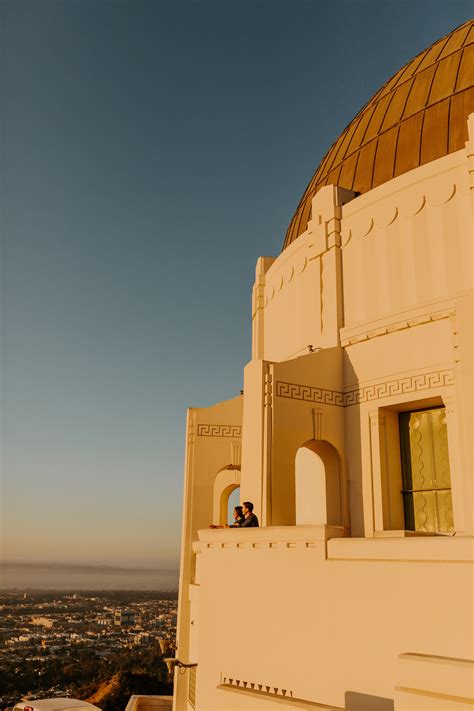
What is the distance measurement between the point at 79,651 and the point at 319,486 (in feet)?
58.4

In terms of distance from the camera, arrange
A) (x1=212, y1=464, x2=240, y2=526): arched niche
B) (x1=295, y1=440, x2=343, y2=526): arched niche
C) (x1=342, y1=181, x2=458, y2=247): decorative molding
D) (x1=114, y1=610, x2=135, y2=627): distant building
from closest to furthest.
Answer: (x1=342, y1=181, x2=458, y2=247): decorative molding
(x1=295, y1=440, x2=343, y2=526): arched niche
(x1=212, y1=464, x2=240, y2=526): arched niche
(x1=114, y1=610, x2=135, y2=627): distant building

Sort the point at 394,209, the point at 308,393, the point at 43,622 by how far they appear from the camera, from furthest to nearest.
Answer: the point at 43,622 < the point at 394,209 < the point at 308,393

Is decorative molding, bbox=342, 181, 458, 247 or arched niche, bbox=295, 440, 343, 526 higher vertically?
decorative molding, bbox=342, 181, 458, 247

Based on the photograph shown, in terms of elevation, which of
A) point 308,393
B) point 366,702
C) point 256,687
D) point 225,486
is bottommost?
point 256,687

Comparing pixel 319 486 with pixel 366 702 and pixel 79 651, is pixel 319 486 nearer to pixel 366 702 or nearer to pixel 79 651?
pixel 366 702

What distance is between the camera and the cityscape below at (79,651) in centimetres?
2083

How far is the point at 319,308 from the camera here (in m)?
12.2

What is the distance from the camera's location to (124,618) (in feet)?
96.0

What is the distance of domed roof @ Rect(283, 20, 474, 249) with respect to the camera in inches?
461

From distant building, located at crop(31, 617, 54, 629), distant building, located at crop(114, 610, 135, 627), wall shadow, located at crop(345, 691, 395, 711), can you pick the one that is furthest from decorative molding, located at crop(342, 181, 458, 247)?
distant building, located at crop(114, 610, 135, 627)

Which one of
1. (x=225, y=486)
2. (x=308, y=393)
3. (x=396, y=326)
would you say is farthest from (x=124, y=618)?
(x=396, y=326)

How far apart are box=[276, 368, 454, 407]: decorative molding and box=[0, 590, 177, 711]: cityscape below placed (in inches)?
521

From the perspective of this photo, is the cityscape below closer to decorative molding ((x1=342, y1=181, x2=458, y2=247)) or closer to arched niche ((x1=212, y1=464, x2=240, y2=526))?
arched niche ((x1=212, y1=464, x2=240, y2=526))

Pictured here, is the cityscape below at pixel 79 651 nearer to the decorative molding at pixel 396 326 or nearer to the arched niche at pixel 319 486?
the arched niche at pixel 319 486
